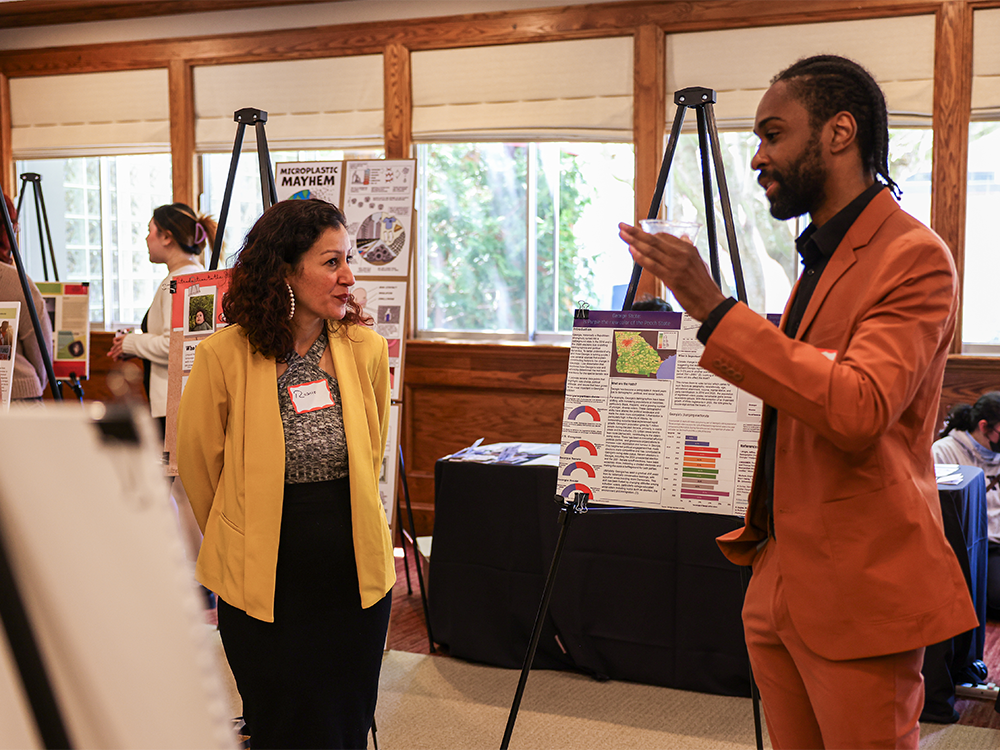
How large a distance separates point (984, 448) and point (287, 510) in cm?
317

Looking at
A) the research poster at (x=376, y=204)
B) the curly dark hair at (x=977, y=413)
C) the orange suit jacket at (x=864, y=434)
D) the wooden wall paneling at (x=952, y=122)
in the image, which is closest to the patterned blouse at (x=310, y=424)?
the orange suit jacket at (x=864, y=434)

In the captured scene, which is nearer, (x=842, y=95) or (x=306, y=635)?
(x=842, y=95)

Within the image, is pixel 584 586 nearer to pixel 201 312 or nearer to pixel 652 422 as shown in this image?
pixel 652 422

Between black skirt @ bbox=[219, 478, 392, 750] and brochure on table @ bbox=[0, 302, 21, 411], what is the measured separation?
5.77ft

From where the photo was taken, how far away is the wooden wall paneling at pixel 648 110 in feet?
15.5

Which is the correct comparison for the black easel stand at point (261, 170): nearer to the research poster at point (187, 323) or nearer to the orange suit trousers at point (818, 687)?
the research poster at point (187, 323)

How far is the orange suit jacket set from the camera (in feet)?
3.59

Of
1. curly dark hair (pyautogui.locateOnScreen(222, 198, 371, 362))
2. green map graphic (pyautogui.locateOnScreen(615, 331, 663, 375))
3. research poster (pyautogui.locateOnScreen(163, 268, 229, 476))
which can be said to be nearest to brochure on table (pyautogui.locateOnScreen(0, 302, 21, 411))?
research poster (pyautogui.locateOnScreen(163, 268, 229, 476))

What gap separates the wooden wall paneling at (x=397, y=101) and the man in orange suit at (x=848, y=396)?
4.14 m

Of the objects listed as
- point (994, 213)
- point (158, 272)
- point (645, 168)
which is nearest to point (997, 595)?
point (994, 213)

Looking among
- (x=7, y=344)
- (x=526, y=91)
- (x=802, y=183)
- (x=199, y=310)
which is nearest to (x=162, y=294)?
(x=7, y=344)

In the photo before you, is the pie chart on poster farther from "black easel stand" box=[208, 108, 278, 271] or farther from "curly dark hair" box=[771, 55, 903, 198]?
"curly dark hair" box=[771, 55, 903, 198]

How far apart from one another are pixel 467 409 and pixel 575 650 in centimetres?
223

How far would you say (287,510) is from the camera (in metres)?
1.87
